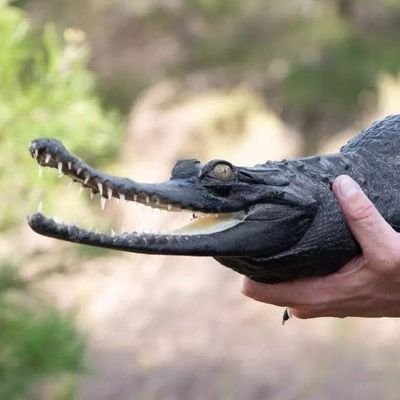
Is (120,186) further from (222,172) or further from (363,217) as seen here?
(363,217)

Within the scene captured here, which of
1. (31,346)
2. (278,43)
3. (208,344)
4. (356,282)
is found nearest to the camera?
(356,282)

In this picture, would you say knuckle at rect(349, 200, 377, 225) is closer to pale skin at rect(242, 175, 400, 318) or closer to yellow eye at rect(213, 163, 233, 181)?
pale skin at rect(242, 175, 400, 318)

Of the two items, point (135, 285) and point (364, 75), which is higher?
point (364, 75)

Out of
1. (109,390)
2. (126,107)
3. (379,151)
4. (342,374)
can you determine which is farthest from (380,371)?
(379,151)

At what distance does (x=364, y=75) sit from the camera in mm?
7758

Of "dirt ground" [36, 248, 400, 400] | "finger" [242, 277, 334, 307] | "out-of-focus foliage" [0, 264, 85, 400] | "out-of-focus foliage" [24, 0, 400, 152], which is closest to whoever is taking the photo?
"finger" [242, 277, 334, 307]

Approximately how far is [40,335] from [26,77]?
91 cm

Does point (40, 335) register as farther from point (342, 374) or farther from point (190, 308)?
point (190, 308)

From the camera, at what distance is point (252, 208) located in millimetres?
1618

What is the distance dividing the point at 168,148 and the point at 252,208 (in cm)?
727

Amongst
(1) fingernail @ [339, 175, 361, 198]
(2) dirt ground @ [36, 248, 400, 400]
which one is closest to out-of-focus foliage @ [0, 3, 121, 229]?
(2) dirt ground @ [36, 248, 400, 400]

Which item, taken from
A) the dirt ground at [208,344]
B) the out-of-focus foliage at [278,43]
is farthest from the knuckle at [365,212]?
the out-of-focus foliage at [278,43]

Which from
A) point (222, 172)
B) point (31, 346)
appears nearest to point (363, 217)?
point (222, 172)

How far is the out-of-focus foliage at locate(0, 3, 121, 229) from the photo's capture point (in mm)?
3359
